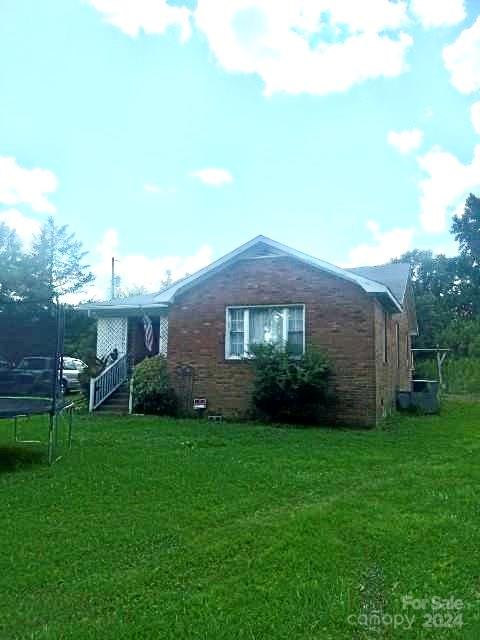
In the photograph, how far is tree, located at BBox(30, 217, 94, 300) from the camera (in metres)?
34.8

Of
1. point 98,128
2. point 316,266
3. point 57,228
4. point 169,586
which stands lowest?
point 169,586

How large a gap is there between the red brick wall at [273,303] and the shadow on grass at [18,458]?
5617mm

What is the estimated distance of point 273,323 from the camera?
43.5 ft

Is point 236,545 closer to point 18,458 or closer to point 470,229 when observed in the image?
point 18,458

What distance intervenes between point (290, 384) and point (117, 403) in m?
5.39

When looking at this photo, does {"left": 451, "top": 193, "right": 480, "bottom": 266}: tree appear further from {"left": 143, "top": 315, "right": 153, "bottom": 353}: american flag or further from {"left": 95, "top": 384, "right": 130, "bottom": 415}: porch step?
{"left": 95, "top": 384, "right": 130, "bottom": 415}: porch step

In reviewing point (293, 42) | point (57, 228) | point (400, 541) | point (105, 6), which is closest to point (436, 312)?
point (57, 228)

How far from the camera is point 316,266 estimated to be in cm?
1280

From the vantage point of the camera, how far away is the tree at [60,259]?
114 ft

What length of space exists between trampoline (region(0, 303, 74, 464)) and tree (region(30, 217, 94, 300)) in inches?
1074

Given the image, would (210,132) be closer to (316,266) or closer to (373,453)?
(316,266)

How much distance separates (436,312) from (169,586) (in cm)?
3566

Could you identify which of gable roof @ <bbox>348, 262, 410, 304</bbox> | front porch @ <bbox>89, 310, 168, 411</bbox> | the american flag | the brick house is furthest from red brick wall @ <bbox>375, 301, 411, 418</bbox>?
the american flag

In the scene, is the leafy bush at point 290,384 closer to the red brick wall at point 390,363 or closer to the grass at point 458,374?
the red brick wall at point 390,363
